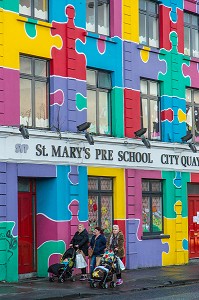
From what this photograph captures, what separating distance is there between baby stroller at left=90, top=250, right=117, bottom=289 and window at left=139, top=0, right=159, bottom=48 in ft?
31.6

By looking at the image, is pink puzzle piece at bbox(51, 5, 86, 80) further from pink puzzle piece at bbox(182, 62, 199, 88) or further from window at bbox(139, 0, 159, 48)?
pink puzzle piece at bbox(182, 62, 199, 88)

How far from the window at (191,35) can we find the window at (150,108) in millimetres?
2786

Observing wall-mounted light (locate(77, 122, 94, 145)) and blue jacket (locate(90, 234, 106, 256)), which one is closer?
blue jacket (locate(90, 234, 106, 256))

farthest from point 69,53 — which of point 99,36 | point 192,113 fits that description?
point 192,113

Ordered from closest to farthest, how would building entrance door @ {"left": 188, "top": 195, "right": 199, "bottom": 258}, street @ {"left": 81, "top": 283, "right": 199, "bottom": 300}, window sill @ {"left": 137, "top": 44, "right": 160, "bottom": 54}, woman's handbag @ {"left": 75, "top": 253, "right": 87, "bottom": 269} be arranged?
street @ {"left": 81, "top": 283, "right": 199, "bottom": 300} < woman's handbag @ {"left": 75, "top": 253, "right": 87, "bottom": 269} < window sill @ {"left": 137, "top": 44, "right": 160, "bottom": 54} < building entrance door @ {"left": 188, "top": 195, "right": 199, "bottom": 258}

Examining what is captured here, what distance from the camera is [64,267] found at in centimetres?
2250

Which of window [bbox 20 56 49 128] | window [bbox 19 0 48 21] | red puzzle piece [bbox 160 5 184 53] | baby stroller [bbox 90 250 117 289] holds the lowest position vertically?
baby stroller [bbox 90 250 117 289]

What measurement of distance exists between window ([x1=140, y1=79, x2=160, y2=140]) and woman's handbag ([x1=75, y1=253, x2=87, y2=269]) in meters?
6.66

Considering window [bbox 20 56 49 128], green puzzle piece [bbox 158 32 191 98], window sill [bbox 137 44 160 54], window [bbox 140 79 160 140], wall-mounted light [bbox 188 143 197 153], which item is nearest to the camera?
window [bbox 20 56 49 128]

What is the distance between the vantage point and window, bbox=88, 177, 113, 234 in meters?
25.8

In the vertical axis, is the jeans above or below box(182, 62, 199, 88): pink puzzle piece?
below

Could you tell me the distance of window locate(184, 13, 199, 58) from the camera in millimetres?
30467

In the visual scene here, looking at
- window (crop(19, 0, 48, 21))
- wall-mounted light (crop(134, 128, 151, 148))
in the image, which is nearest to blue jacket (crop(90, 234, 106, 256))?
wall-mounted light (crop(134, 128, 151, 148))

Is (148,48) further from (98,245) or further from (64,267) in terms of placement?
(64,267)
